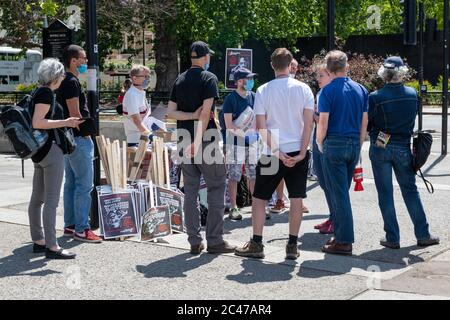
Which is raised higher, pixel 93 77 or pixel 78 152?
pixel 93 77

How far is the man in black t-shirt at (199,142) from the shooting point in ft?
22.1

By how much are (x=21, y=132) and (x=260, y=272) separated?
2.47 metres

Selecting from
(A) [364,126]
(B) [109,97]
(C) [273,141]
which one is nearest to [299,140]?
(C) [273,141]

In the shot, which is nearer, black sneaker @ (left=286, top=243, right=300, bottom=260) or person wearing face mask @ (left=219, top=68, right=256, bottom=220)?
black sneaker @ (left=286, top=243, right=300, bottom=260)

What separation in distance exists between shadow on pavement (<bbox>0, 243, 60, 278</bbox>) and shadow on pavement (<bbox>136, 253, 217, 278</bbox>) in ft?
2.79

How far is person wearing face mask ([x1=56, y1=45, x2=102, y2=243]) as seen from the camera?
715 cm

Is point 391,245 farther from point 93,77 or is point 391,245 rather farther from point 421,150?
point 93,77

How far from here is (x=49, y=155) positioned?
666 cm

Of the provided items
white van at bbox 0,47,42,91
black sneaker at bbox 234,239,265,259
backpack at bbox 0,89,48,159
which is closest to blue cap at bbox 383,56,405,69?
black sneaker at bbox 234,239,265,259

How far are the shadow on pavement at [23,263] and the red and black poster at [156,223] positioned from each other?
108cm

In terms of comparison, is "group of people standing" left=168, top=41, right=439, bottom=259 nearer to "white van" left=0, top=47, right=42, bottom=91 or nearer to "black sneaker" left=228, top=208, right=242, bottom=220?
"black sneaker" left=228, top=208, right=242, bottom=220

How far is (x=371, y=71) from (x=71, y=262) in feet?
50.5

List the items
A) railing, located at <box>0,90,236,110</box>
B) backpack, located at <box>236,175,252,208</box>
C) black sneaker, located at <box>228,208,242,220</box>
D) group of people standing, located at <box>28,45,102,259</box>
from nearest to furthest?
group of people standing, located at <box>28,45,102,259</box> < black sneaker, located at <box>228,208,242,220</box> < backpack, located at <box>236,175,252,208</box> < railing, located at <box>0,90,236,110</box>
